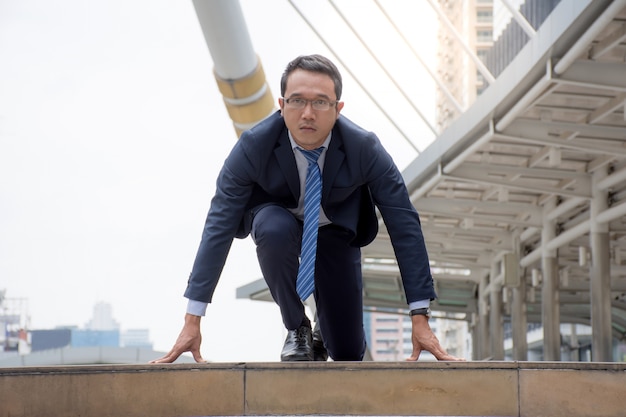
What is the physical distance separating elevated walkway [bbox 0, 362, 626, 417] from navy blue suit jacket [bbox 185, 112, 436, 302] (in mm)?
537

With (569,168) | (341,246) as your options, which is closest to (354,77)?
(569,168)

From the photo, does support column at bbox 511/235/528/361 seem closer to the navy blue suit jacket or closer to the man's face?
the navy blue suit jacket

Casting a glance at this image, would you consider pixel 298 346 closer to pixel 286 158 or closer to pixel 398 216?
pixel 398 216

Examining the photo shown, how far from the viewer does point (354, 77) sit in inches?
872

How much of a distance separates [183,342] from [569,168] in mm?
16876

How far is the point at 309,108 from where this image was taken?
191 inches

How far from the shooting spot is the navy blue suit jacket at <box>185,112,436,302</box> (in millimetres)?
5004

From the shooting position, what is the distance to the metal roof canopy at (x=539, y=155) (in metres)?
12.8

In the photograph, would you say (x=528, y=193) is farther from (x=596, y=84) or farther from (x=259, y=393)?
(x=259, y=393)

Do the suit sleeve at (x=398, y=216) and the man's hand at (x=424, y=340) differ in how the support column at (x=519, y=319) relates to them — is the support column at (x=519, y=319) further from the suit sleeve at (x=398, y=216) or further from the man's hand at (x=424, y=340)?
the man's hand at (x=424, y=340)

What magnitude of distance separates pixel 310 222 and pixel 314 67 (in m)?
0.67

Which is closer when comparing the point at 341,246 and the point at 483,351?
the point at 341,246

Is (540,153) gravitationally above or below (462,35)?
below

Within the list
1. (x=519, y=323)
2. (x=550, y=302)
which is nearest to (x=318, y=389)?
(x=550, y=302)
